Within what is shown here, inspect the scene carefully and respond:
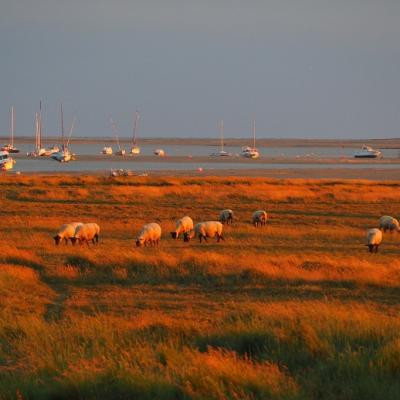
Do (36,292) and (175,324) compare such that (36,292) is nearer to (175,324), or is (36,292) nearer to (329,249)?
(175,324)

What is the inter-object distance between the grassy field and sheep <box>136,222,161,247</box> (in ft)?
1.47

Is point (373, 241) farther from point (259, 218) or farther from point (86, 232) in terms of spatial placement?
point (86, 232)

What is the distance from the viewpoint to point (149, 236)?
2384cm

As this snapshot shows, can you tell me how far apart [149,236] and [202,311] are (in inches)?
383

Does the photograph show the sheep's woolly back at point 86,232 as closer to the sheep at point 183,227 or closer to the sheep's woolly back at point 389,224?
the sheep at point 183,227

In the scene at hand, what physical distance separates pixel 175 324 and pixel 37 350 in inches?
79.0

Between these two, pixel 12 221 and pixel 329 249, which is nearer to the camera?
pixel 329 249

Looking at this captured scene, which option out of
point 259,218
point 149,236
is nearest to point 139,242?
point 149,236

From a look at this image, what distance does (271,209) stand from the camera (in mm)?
36312

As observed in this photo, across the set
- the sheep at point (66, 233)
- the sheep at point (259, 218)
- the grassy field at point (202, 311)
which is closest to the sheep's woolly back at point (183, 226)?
the grassy field at point (202, 311)

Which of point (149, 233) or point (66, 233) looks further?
point (66, 233)

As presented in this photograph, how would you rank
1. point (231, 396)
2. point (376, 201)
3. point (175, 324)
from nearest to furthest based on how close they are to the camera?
point (231, 396)
point (175, 324)
point (376, 201)

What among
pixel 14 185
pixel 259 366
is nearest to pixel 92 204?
pixel 14 185

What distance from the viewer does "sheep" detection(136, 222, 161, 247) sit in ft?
76.9
